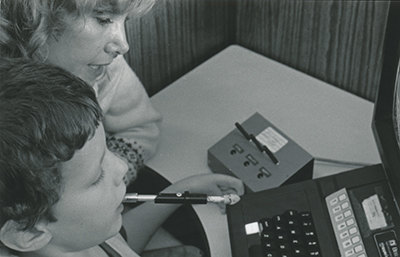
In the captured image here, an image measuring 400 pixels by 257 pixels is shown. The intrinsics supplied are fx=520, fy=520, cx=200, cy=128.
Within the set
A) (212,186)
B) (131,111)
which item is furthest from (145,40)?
(212,186)

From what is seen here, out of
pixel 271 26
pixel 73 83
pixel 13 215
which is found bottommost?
pixel 271 26

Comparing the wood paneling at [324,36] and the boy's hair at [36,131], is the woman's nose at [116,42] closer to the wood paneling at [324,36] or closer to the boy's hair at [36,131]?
the boy's hair at [36,131]

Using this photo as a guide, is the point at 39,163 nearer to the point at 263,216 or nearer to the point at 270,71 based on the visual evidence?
the point at 263,216

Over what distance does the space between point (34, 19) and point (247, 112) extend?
1.67 feet

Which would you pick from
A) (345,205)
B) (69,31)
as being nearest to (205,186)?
(345,205)

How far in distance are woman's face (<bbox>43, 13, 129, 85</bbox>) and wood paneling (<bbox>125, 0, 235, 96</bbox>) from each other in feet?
0.83

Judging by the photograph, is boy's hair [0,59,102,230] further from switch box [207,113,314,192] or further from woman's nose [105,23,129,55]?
switch box [207,113,314,192]

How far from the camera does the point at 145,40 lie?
3.76 feet

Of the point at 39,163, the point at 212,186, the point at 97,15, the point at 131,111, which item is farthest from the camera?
the point at 131,111

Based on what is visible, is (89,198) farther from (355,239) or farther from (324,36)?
(324,36)

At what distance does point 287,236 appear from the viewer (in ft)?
2.68

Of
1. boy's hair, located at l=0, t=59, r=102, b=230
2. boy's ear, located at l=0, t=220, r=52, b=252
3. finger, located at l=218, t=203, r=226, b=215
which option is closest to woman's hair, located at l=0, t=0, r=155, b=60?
boy's hair, located at l=0, t=59, r=102, b=230

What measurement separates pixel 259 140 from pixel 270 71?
0.92 ft

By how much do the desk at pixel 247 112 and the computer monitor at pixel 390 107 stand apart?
16 centimetres
